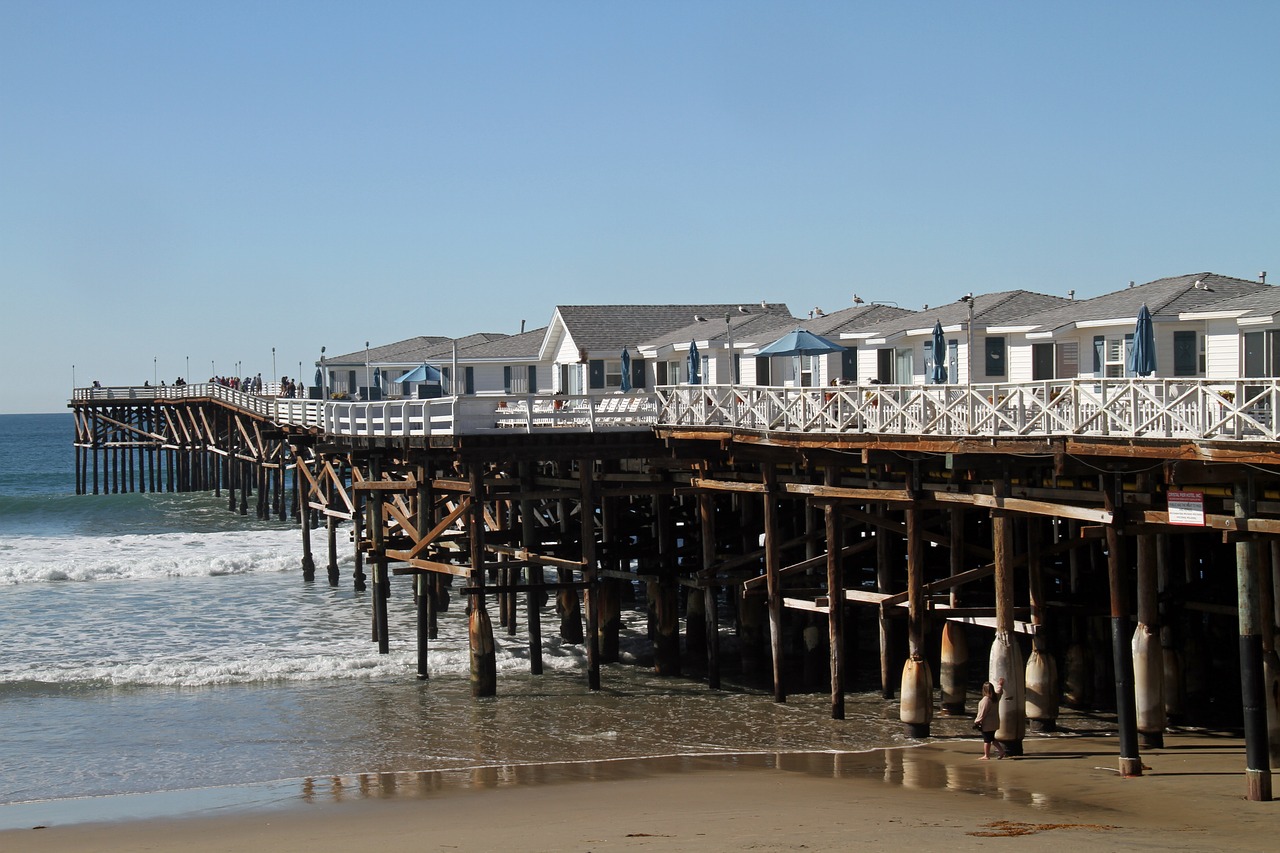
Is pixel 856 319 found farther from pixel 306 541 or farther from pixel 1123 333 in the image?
pixel 306 541

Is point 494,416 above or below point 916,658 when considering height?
above

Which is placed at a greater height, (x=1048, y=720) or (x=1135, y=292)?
(x=1135, y=292)

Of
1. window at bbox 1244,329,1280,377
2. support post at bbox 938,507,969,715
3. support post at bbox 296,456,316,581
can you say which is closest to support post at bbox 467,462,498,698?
support post at bbox 938,507,969,715

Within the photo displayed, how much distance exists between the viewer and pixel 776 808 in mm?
15828

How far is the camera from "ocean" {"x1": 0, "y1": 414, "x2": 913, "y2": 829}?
63.2 ft

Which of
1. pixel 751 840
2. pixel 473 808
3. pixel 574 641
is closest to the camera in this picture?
pixel 751 840

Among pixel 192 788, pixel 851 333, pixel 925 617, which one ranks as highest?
pixel 851 333

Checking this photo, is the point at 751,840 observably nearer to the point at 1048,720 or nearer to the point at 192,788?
the point at 1048,720

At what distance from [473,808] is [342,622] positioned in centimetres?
1718

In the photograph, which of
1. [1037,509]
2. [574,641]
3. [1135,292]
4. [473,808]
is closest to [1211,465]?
[1037,509]

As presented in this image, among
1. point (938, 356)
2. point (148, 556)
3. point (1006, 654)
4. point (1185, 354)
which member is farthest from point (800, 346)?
point (148, 556)

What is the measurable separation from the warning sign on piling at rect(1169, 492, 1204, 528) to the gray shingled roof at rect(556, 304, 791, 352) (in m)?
24.9

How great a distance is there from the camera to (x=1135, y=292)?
26875mm

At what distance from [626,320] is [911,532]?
2269 centimetres
